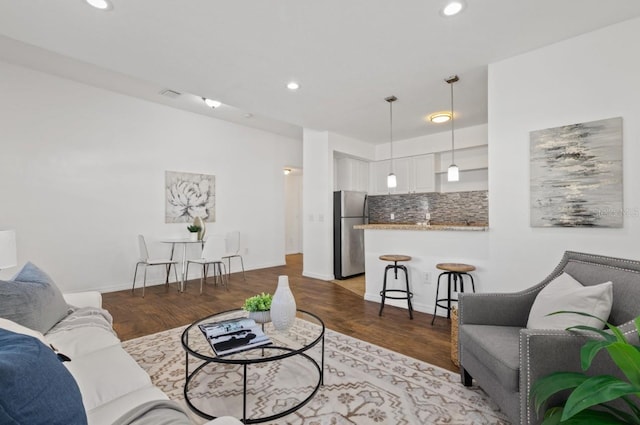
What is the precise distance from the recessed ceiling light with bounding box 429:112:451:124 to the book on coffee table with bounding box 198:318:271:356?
157 inches

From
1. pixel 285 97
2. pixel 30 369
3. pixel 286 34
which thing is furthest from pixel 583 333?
pixel 285 97

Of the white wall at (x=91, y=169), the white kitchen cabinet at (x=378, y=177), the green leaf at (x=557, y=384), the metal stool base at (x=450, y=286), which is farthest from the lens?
the white kitchen cabinet at (x=378, y=177)

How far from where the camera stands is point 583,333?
4.32 feet

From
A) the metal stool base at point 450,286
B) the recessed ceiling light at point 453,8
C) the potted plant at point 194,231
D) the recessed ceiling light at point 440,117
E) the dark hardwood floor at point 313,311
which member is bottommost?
the dark hardwood floor at point 313,311

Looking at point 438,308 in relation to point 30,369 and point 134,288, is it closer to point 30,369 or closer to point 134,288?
Answer: point 30,369

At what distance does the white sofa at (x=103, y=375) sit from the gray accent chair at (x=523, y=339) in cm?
129

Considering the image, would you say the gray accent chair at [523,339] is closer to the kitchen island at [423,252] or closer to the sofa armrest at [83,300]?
the kitchen island at [423,252]

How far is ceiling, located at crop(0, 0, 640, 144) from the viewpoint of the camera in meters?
2.14

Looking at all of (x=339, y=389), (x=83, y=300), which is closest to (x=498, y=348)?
(x=339, y=389)

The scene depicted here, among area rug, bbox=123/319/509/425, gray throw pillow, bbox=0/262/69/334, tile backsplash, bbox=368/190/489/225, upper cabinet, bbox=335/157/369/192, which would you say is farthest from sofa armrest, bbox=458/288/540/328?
upper cabinet, bbox=335/157/369/192

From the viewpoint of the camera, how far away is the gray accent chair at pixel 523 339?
1316mm

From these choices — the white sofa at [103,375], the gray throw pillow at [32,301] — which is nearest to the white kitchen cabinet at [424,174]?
the white sofa at [103,375]

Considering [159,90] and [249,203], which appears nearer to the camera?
[159,90]

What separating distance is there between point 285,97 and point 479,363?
11.1 ft
